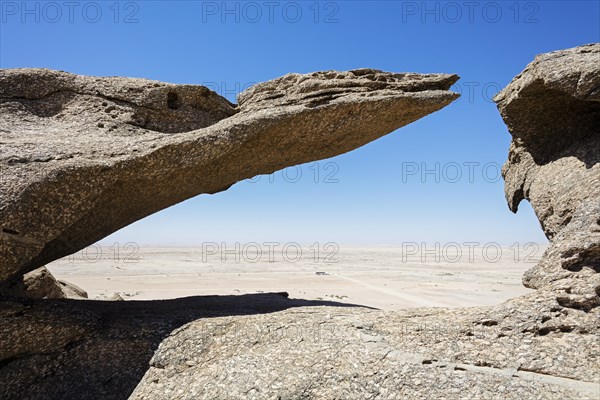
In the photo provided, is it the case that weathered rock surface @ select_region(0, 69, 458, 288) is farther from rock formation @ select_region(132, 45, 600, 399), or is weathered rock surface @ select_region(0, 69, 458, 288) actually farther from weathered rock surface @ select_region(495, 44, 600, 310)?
rock formation @ select_region(132, 45, 600, 399)

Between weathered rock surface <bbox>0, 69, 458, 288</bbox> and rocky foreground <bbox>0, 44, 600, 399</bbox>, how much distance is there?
0.06 metres

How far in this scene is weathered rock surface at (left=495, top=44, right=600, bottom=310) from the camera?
7195 mm

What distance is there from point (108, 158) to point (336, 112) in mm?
4856

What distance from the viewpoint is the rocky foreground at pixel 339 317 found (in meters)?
6.23

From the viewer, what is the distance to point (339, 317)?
8.13 meters

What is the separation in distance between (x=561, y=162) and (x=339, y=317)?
618cm

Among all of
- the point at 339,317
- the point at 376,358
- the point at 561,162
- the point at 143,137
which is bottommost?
the point at 376,358

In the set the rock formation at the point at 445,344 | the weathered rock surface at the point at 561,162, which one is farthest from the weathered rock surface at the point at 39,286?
the weathered rock surface at the point at 561,162

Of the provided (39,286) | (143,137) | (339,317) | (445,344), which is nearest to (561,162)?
(445,344)

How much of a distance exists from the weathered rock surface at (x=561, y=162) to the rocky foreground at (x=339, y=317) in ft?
0.10

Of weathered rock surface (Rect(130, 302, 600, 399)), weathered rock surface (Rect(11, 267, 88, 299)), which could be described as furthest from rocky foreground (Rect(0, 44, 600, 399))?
weathered rock surface (Rect(11, 267, 88, 299))

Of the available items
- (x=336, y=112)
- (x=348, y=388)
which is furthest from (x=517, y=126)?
(x=348, y=388)

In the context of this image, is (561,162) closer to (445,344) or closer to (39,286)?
(445,344)

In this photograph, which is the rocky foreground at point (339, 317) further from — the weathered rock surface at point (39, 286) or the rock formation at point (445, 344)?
the weathered rock surface at point (39, 286)
